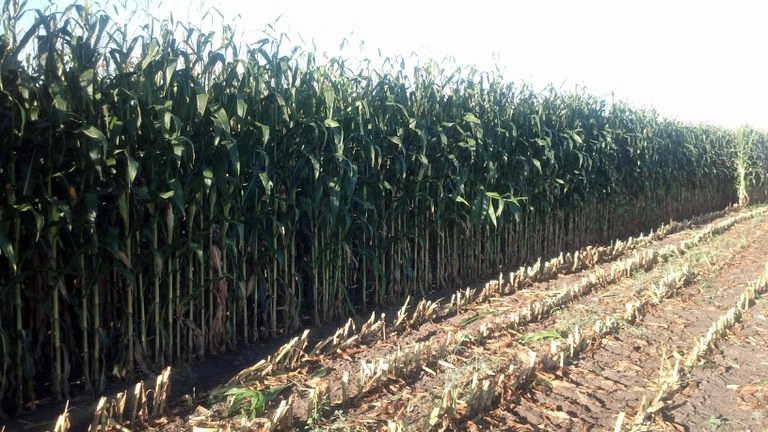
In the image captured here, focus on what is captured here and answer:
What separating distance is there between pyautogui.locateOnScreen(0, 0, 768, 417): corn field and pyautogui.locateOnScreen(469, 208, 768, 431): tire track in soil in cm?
232

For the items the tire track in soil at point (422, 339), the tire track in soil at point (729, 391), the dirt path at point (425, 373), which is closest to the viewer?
the dirt path at point (425, 373)

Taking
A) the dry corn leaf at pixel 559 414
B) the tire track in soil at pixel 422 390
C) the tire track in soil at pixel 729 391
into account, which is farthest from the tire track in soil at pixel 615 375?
the tire track in soil at pixel 422 390

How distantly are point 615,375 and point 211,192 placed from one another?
11.2 ft

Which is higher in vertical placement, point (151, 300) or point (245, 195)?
point (245, 195)

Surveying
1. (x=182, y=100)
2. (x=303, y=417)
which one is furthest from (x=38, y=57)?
(x=303, y=417)

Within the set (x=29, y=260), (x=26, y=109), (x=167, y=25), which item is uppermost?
(x=167, y=25)

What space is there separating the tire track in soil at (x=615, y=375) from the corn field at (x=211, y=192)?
7.60 ft

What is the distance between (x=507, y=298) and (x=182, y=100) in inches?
172

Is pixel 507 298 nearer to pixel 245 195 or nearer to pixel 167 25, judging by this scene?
pixel 245 195

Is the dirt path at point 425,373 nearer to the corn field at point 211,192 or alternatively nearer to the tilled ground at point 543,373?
the tilled ground at point 543,373

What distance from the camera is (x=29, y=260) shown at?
3.89 meters

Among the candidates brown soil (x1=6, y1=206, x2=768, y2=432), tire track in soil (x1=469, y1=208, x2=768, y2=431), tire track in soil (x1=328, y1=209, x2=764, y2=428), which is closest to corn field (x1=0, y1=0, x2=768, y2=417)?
brown soil (x1=6, y1=206, x2=768, y2=432)

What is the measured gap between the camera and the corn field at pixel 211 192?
12.2ft

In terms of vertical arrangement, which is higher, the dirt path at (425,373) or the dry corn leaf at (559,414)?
the dirt path at (425,373)
